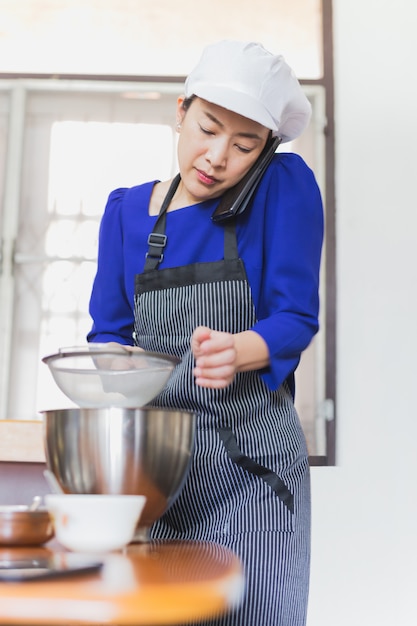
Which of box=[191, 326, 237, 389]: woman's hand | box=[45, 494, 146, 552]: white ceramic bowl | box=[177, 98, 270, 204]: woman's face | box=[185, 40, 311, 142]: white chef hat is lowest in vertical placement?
box=[45, 494, 146, 552]: white ceramic bowl

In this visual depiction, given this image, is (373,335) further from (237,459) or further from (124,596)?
(124,596)

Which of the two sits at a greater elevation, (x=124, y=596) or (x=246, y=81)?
(x=246, y=81)

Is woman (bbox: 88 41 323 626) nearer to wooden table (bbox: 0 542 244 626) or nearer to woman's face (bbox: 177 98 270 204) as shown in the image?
woman's face (bbox: 177 98 270 204)

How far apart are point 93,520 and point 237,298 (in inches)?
21.7

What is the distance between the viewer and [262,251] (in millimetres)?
1206

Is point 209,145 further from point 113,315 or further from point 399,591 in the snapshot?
point 399,591

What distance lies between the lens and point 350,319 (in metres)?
2.96

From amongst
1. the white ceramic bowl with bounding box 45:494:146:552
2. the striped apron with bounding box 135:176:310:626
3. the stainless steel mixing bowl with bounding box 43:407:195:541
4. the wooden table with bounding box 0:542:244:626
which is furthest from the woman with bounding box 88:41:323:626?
the wooden table with bounding box 0:542:244:626

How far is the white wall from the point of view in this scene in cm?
281

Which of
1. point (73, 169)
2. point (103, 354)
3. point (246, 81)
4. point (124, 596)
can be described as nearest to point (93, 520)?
point (124, 596)

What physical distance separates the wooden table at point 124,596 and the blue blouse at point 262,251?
496 millimetres

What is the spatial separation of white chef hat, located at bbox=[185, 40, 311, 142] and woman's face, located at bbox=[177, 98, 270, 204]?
1.3 inches

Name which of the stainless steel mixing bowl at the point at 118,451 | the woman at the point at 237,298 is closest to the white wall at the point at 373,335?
the woman at the point at 237,298

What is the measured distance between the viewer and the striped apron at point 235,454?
1020 millimetres
